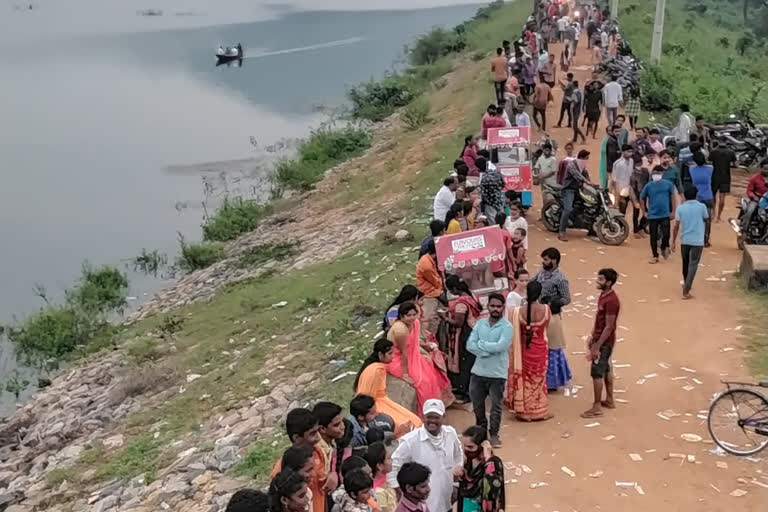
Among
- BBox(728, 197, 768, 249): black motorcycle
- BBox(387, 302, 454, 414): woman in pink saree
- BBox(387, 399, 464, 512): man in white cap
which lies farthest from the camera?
BBox(728, 197, 768, 249): black motorcycle

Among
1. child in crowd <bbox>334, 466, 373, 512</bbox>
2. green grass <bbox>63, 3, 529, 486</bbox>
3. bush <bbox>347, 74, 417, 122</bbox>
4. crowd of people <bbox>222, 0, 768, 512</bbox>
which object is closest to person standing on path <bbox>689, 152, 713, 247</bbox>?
crowd of people <bbox>222, 0, 768, 512</bbox>

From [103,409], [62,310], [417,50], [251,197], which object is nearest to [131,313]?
[62,310]

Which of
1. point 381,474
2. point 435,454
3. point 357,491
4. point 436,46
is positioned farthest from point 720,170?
point 436,46

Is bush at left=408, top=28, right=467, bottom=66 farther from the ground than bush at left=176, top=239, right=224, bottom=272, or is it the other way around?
bush at left=408, top=28, right=467, bottom=66

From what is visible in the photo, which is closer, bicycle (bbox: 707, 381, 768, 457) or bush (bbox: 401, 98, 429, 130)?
bicycle (bbox: 707, 381, 768, 457)

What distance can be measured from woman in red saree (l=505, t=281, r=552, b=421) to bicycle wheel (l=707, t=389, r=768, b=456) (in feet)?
4.84

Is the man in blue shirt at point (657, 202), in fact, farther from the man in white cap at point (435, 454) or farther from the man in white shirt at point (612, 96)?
the man in white cap at point (435, 454)

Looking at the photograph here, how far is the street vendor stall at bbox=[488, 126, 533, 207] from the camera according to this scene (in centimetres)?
1387

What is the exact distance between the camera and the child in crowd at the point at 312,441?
554 cm

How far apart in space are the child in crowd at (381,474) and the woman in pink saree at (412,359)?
176 centimetres

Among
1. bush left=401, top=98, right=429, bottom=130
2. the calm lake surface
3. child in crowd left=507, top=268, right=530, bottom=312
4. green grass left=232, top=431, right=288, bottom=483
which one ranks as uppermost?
child in crowd left=507, top=268, right=530, bottom=312

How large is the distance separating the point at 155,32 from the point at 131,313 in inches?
1962

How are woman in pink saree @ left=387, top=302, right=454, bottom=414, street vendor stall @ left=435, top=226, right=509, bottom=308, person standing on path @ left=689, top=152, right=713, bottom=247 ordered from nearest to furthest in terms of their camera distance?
1. woman in pink saree @ left=387, top=302, right=454, bottom=414
2. street vendor stall @ left=435, top=226, right=509, bottom=308
3. person standing on path @ left=689, top=152, right=713, bottom=247

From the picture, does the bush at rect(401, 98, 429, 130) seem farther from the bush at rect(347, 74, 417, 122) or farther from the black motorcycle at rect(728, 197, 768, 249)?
the black motorcycle at rect(728, 197, 768, 249)
